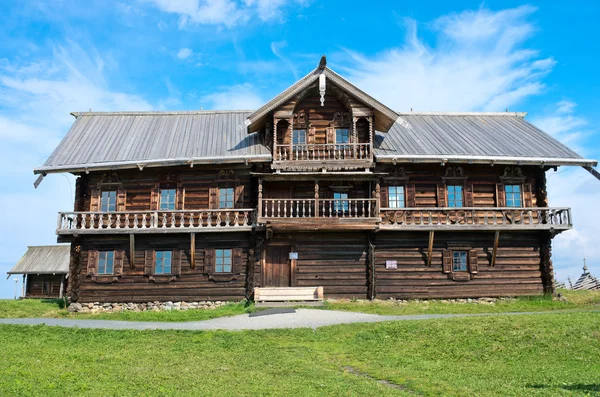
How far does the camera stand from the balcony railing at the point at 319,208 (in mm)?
24109

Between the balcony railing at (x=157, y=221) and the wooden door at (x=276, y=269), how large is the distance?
5.97 feet

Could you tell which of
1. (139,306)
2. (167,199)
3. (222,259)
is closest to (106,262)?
(139,306)

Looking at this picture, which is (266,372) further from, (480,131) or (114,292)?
(480,131)

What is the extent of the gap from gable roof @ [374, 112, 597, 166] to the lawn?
641cm

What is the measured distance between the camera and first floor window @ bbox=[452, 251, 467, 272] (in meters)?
25.8

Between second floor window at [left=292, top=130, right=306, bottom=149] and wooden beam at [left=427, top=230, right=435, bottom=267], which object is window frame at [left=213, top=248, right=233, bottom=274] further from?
wooden beam at [left=427, top=230, right=435, bottom=267]

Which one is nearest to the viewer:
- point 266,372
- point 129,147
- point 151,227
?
point 266,372

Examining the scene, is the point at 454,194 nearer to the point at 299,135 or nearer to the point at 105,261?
the point at 299,135

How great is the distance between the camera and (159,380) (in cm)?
1089

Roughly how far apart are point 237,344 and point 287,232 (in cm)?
1026

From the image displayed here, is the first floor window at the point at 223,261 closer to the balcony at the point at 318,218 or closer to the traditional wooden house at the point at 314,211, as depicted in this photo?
the traditional wooden house at the point at 314,211

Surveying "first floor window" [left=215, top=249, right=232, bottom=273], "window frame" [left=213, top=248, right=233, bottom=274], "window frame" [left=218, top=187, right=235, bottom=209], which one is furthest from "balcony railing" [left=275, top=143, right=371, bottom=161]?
"first floor window" [left=215, top=249, right=232, bottom=273]

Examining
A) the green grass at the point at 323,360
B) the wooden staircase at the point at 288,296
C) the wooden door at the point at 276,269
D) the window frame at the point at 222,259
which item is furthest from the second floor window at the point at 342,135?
the green grass at the point at 323,360

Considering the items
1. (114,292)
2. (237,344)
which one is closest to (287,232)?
(114,292)
